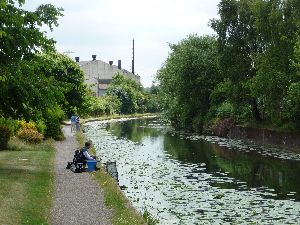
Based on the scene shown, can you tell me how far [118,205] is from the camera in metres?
17.2

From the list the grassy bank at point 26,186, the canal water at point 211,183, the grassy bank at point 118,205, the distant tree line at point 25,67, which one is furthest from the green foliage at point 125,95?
the grassy bank at point 118,205

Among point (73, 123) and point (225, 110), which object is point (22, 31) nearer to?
point (73, 123)

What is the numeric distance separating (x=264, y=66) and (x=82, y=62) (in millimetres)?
132470

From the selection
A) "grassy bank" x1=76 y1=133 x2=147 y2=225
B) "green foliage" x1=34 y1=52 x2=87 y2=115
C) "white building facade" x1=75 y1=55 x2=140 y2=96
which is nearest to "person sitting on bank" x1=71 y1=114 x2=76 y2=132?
"green foliage" x1=34 y1=52 x2=87 y2=115

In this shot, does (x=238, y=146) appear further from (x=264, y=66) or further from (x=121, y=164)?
(x=121, y=164)

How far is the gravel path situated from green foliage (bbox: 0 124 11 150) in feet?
26.1

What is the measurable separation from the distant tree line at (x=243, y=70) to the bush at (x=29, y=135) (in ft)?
69.9

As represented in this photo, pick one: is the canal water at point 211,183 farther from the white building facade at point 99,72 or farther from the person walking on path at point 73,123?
the white building facade at point 99,72

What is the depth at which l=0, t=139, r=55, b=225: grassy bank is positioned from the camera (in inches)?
603

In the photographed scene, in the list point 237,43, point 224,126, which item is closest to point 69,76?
point 237,43

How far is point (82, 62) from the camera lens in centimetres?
17850

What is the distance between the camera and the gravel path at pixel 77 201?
50.2 ft

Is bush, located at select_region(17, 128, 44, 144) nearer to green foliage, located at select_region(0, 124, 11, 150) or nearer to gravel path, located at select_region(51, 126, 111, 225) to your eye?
green foliage, located at select_region(0, 124, 11, 150)

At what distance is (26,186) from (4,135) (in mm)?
14676
